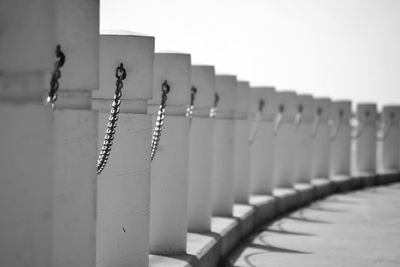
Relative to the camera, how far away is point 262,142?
33.1ft

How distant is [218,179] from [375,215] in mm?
2734

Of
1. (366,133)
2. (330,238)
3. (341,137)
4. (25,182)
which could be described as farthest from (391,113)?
→ (25,182)

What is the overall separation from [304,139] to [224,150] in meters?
3.82

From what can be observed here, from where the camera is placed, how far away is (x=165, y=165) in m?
5.84

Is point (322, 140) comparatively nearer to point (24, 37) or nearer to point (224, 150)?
point (224, 150)

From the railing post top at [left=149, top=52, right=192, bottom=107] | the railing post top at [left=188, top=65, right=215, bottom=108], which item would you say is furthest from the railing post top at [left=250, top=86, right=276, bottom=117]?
the railing post top at [left=149, top=52, right=192, bottom=107]

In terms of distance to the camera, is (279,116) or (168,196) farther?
(279,116)

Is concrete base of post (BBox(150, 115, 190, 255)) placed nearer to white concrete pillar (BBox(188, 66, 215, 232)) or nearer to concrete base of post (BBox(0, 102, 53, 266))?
white concrete pillar (BBox(188, 66, 215, 232))

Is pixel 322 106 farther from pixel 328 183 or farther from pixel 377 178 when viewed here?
pixel 377 178

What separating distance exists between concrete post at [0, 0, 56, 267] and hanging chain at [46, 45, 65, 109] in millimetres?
503

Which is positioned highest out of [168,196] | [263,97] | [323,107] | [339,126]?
[263,97]

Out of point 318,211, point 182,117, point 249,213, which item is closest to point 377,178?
point 318,211

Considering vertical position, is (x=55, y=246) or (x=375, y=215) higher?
(x=55, y=246)

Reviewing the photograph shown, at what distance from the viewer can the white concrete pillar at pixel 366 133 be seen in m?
14.1
